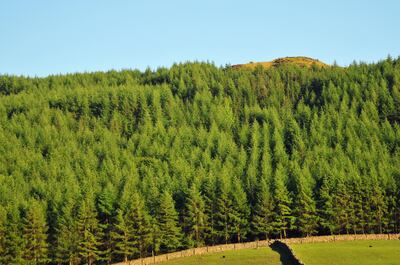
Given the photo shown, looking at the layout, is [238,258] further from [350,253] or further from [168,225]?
[168,225]

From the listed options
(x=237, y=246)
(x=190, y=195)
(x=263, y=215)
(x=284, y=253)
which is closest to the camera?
(x=284, y=253)

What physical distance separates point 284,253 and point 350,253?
10.2 m

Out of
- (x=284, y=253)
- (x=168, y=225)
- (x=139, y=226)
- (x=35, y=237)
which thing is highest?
(x=139, y=226)

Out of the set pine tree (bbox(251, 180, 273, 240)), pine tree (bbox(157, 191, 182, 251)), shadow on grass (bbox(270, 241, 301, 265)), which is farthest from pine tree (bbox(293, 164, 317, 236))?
pine tree (bbox(157, 191, 182, 251))

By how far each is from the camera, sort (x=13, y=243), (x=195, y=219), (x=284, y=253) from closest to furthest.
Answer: (x=284, y=253)
(x=13, y=243)
(x=195, y=219)

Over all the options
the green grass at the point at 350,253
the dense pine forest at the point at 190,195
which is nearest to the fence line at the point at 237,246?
the green grass at the point at 350,253

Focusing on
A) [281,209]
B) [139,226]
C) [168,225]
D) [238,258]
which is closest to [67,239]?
[139,226]

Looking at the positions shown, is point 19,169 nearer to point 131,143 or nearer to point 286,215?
point 131,143

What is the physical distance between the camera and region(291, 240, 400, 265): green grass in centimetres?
8625

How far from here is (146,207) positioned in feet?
397

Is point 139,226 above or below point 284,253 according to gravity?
above

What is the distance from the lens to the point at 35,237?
364 feet

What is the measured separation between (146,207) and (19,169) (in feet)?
186

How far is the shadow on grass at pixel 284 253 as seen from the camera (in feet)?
290
